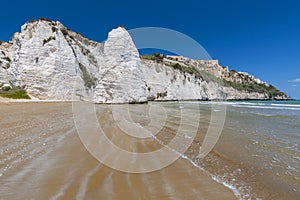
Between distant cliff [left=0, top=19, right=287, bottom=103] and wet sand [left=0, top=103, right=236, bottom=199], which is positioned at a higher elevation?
distant cliff [left=0, top=19, right=287, bottom=103]

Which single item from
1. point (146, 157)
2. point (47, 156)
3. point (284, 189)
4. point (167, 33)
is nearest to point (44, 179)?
point (47, 156)

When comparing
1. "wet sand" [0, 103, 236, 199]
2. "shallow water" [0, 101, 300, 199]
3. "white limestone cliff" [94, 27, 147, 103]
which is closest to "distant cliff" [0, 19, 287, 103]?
"white limestone cliff" [94, 27, 147, 103]

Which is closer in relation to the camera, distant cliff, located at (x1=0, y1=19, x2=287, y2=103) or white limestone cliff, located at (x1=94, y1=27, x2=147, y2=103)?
white limestone cliff, located at (x1=94, y1=27, x2=147, y2=103)

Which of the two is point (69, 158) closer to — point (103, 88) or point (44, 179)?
point (44, 179)

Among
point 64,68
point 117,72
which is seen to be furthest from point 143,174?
point 64,68

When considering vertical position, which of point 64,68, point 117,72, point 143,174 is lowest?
point 143,174

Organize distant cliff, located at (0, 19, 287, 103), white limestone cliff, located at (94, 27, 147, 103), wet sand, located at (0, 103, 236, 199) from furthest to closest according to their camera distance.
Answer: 1. distant cliff, located at (0, 19, 287, 103)
2. white limestone cliff, located at (94, 27, 147, 103)
3. wet sand, located at (0, 103, 236, 199)

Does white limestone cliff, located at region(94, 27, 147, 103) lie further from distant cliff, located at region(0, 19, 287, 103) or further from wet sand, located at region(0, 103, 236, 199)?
wet sand, located at region(0, 103, 236, 199)

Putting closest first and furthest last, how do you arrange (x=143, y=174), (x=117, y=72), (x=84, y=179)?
(x=84, y=179), (x=143, y=174), (x=117, y=72)

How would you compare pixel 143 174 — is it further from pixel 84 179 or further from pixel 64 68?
pixel 64 68

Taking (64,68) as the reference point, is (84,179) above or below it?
below

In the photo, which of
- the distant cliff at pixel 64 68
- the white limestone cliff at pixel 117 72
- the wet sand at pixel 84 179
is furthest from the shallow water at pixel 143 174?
the distant cliff at pixel 64 68

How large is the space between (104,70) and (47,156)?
23.1 metres

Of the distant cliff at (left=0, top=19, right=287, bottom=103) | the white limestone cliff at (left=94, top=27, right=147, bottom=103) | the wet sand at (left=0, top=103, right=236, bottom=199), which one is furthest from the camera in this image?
the distant cliff at (left=0, top=19, right=287, bottom=103)
